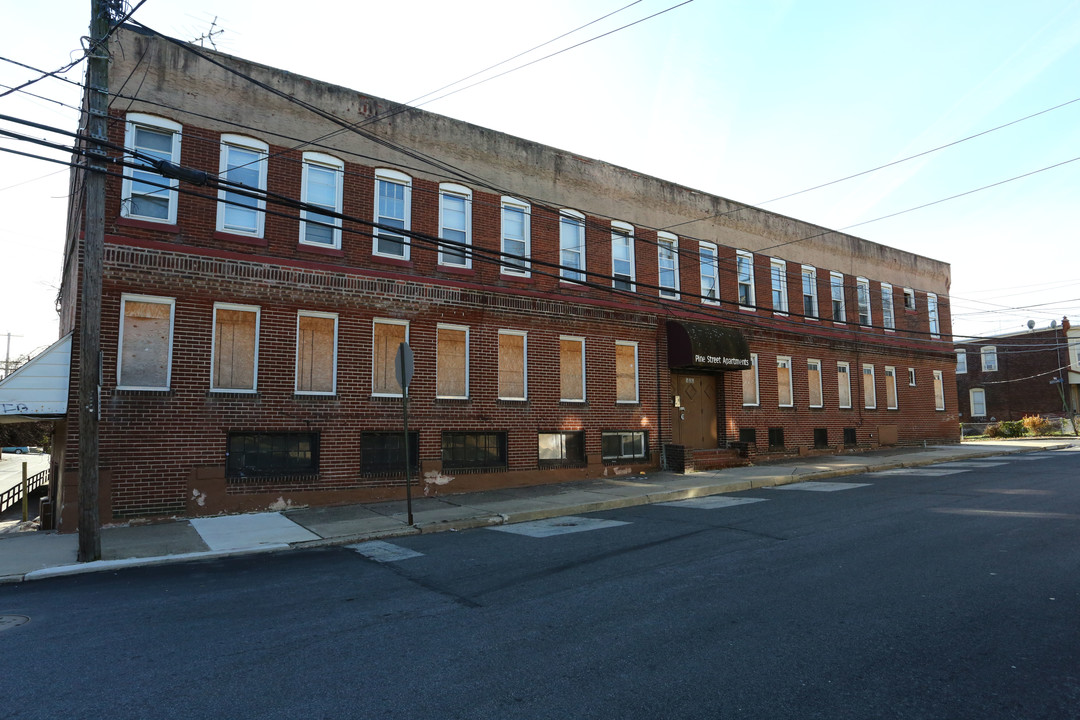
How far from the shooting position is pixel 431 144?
15.0m

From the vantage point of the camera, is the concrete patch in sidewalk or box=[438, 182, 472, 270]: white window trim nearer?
the concrete patch in sidewalk

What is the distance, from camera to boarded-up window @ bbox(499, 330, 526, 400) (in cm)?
1576

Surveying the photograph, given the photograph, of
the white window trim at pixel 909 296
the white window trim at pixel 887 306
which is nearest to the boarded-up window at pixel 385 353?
the white window trim at pixel 887 306

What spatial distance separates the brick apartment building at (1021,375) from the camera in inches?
1805

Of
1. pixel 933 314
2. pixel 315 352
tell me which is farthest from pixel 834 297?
pixel 315 352

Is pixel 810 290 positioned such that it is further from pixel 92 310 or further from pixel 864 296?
pixel 92 310

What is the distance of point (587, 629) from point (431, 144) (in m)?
12.6

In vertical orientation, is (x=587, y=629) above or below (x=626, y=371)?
below

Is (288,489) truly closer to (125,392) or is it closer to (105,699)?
(125,392)

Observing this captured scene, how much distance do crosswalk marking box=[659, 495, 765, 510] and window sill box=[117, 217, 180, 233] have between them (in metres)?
11.2

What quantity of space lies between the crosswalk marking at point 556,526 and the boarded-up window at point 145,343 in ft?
22.7

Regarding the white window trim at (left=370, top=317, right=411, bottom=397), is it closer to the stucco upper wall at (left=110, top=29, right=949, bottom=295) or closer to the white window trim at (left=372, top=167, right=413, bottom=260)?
the white window trim at (left=372, top=167, right=413, bottom=260)

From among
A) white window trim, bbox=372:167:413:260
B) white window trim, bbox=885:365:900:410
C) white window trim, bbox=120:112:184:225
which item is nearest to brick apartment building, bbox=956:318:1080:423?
white window trim, bbox=885:365:900:410

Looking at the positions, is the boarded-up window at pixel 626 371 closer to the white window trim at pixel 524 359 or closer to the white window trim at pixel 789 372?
the white window trim at pixel 524 359
